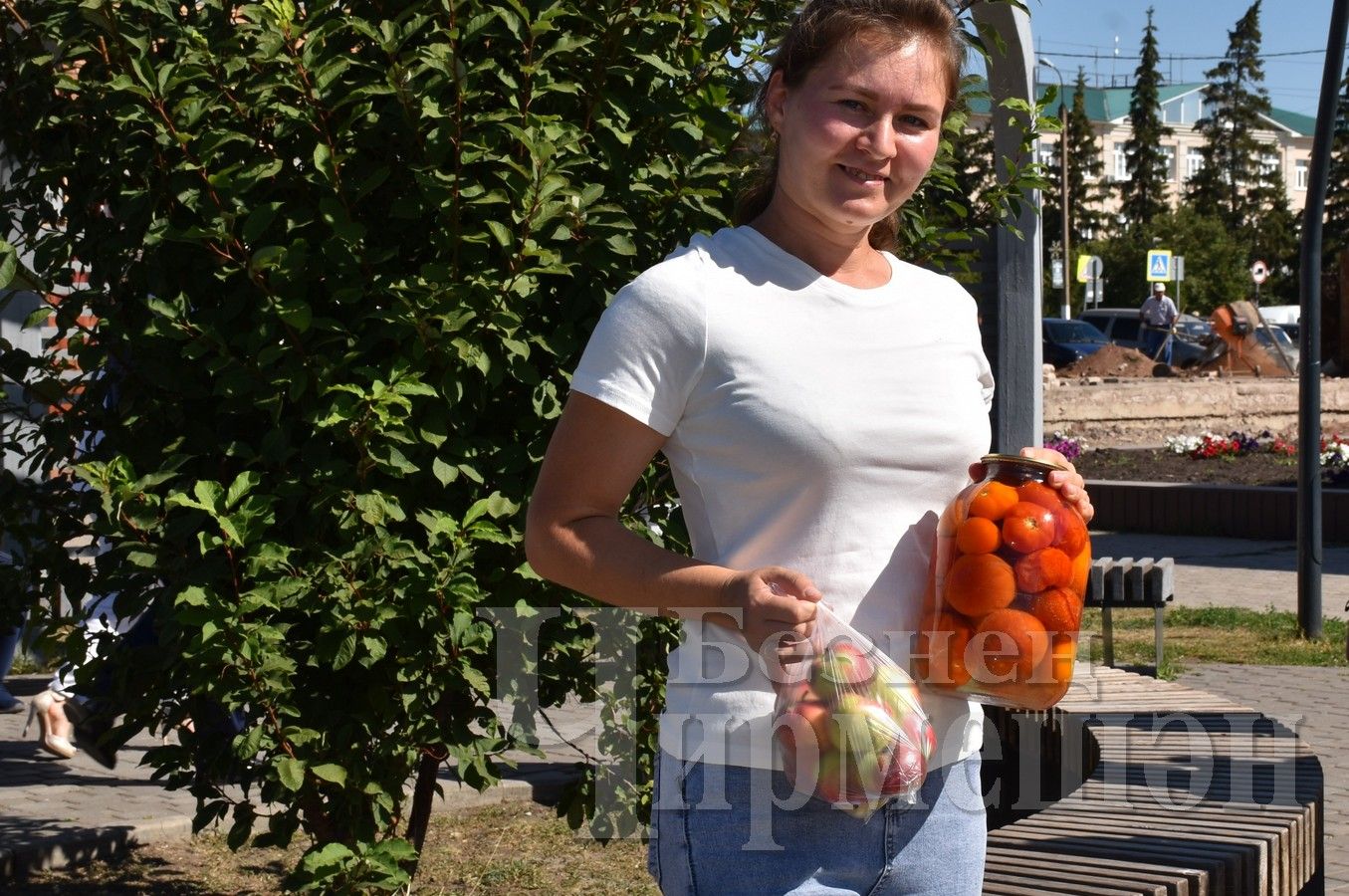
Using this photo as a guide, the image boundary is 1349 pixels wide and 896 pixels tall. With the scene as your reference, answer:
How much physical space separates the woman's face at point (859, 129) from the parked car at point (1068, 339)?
36668 mm

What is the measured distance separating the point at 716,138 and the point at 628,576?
2.38 m

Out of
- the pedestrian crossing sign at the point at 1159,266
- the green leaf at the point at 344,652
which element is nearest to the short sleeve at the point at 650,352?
the green leaf at the point at 344,652

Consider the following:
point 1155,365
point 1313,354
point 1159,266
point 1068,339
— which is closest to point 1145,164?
point 1159,266

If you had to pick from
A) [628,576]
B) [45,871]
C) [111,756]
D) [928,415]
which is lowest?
[45,871]

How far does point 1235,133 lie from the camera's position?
95.8 m

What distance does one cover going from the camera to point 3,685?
7.75 m

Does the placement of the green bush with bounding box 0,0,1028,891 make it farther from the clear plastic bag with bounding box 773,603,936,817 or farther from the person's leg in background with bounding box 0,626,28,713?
the person's leg in background with bounding box 0,626,28,713

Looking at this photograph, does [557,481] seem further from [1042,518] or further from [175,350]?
[175,350]

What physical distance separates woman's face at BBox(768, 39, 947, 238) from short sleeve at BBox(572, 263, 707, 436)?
20cm

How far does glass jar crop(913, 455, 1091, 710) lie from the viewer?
1920 millimetres

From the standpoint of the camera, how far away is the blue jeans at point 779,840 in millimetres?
1898

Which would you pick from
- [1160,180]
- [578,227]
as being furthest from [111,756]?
[1160,180]

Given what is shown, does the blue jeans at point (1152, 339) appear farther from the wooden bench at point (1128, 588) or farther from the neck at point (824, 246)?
the neck at point (824, 246)

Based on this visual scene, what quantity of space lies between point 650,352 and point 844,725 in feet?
1.42
